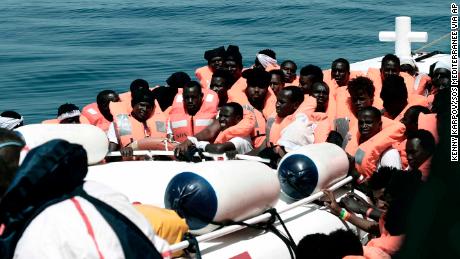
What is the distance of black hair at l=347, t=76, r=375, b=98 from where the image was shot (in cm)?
595

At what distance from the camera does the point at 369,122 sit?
5.23m

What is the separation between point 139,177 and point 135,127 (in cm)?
156

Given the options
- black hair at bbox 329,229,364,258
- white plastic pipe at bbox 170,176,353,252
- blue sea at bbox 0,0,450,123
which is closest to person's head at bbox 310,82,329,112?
white plastic pipe at bbox 170,176,353,252

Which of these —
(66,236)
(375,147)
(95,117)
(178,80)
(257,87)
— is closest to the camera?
(66,236)

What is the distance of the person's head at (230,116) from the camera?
18.8ft

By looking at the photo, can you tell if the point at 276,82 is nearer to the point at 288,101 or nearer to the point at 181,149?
the point at 288,101

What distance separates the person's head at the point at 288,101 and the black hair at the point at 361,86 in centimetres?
44

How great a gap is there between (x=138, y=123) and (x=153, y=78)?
1021 centimetres

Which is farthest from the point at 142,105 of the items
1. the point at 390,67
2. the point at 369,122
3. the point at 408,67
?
the point at 408,67

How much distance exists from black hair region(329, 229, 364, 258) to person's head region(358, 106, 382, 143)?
257 centimetres

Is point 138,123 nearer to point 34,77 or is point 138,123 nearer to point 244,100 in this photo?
point 244,100

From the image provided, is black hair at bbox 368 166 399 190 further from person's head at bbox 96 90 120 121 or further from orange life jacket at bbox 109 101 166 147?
person's head at bbox 96 90 120 121

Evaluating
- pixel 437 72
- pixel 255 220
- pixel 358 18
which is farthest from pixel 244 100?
pixel 358 18

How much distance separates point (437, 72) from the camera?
671 centimetres
